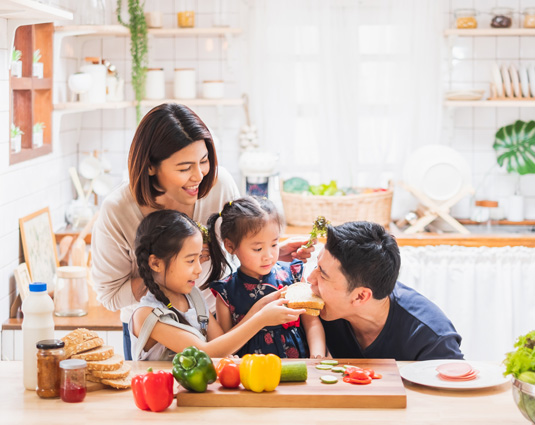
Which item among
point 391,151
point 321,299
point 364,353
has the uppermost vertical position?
point 391,151

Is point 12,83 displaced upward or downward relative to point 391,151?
upward

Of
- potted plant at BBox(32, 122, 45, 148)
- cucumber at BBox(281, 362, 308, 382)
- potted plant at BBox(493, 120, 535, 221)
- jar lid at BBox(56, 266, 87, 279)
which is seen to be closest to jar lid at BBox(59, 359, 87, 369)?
cucumber at BBox(281, 362, 308, 382)

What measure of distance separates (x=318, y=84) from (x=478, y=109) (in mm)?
977

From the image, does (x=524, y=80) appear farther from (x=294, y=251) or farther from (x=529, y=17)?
(x=294, y=251)

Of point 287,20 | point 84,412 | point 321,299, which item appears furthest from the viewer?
point 287,20

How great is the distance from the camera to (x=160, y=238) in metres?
2.03

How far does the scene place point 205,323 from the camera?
85.6 inches

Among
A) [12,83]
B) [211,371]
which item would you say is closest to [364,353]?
[211,371]

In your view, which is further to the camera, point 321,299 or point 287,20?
point 287,20

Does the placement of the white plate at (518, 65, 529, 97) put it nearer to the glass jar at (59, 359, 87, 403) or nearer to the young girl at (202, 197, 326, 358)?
the young girl at (202, 197, 326, 358)

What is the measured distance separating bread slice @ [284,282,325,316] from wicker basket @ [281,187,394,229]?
196cm

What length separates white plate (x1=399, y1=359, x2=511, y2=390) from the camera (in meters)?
1.79

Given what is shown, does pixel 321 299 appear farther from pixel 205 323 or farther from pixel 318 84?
pixel 318 84

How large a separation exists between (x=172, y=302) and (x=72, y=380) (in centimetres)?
44
